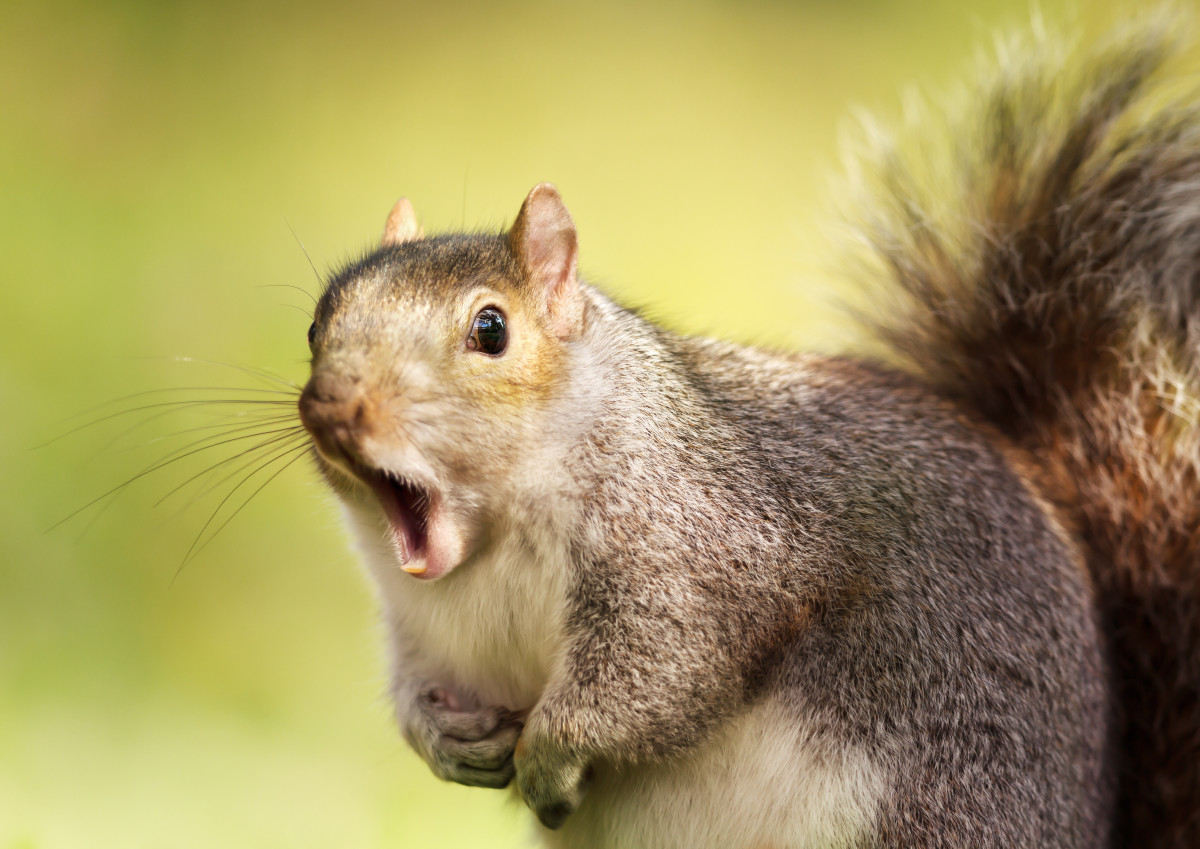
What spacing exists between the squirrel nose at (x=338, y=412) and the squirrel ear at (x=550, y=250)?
32 centimetres

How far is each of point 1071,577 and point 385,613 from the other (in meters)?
0.97

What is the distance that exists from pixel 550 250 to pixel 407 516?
39 centimetres

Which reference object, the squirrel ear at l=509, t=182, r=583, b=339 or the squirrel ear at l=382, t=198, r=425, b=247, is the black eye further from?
the squirrel ear at l=382, t=198, r=425, b=247

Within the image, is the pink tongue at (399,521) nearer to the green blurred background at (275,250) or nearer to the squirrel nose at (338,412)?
the squirrel nose at (338,412)

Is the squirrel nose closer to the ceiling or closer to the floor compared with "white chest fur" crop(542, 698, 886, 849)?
closer to the ceiling

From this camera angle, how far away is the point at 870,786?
135cm

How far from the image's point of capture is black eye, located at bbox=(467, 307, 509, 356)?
1.33 m

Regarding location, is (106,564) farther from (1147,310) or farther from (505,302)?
(1147,310)

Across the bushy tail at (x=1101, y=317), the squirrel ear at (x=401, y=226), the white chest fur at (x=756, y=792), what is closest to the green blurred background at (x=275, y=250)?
the squirrel ear at (x=401, y=226)

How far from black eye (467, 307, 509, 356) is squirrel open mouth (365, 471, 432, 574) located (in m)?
0.19

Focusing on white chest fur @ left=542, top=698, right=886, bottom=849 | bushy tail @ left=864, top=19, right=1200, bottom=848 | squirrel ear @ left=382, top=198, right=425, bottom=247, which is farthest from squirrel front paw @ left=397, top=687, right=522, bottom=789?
bushy tail @ left=864, top=19, right=1200, bottom=848

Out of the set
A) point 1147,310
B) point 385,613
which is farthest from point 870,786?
point 1147,310

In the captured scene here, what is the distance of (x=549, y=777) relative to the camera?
1344mm

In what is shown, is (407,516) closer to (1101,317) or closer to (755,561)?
(755,561)
